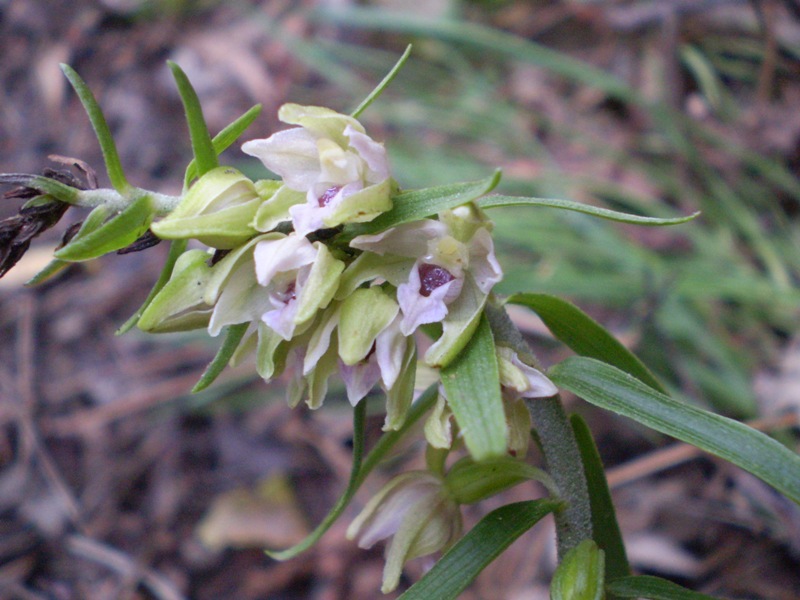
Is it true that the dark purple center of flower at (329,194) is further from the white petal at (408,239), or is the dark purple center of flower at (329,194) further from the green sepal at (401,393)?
the green sepal at (401,393)

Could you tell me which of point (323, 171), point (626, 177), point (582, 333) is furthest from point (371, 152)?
point (626, 177)

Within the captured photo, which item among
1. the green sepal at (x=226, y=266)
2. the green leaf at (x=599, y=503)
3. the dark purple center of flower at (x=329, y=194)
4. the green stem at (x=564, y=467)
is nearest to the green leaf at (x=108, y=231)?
the green sepal at (x=226, y=266)

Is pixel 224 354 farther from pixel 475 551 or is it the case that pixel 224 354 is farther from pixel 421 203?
pixel 475 551

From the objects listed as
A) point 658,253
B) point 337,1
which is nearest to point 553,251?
point 658,253

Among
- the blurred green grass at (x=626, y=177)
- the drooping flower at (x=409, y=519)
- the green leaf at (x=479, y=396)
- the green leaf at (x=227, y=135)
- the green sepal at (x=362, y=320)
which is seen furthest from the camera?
the blurred green grass at (x=626, y=177)

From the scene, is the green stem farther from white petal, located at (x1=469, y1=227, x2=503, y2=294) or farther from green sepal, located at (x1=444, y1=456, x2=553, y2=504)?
white petal, located at (x1=469, y1=227, x2=503, y2=294)

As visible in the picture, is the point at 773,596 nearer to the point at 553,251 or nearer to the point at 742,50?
the point at 553,251

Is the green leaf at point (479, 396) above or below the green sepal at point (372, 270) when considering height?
below
